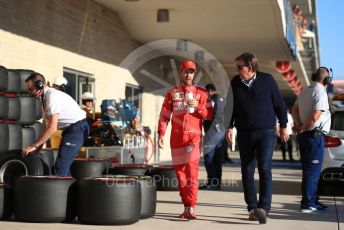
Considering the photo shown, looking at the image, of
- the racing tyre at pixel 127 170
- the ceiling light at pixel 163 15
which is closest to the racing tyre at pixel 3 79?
the racing tyre at pixel 127 170

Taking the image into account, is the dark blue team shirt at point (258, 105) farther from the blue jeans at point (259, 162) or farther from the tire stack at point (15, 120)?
the tire stack at point (15, 120)

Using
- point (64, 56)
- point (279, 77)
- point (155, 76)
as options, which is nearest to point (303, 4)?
point (279, 77)

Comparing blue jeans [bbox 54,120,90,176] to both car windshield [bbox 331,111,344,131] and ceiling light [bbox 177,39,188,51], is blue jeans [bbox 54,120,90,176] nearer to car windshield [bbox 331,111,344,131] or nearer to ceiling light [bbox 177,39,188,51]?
car windshield [bbox 331,111,344,131]

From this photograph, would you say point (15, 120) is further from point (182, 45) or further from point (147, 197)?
point (182, 45)

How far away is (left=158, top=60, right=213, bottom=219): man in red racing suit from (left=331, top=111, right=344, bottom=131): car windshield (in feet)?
11.7

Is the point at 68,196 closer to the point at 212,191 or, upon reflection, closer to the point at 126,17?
the point at 212,191

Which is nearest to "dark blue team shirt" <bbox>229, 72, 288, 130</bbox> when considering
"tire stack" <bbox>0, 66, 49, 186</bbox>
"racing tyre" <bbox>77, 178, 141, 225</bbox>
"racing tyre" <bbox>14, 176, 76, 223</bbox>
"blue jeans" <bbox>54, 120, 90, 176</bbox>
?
"racing tyre" <bbox>77, 178, 141, 225</bbox>

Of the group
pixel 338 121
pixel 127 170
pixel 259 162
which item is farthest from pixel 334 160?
pixel 127 170

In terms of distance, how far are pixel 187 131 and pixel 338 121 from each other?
155 inches

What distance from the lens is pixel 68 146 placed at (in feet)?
27.4

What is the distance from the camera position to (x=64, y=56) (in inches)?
586

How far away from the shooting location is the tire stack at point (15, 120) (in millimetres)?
9062

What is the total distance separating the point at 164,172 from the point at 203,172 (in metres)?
5.24

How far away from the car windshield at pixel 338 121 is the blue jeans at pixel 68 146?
14.8 feet
